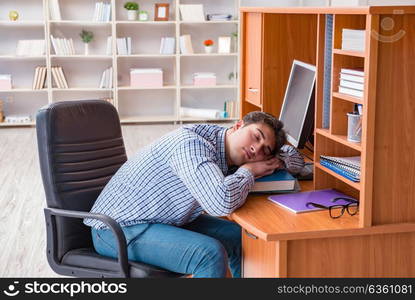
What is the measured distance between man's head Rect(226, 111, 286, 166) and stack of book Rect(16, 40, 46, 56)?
583 centimetres

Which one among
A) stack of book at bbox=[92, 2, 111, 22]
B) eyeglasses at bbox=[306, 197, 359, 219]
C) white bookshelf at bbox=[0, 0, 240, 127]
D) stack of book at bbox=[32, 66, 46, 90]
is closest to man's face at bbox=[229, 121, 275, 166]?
eyeglasses at bbox=[306, 197, 359, 219]

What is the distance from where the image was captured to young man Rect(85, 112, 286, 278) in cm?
222

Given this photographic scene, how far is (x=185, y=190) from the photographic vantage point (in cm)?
234

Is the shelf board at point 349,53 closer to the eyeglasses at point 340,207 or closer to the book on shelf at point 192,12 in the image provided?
the eyeglasses at point 340,207

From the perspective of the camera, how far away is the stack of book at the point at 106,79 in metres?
8.00

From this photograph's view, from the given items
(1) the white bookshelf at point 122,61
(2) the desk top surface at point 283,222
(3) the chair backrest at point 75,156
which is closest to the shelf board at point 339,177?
(2) the desk top surface at point 283,222

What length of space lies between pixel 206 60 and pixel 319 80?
6080 millimetres

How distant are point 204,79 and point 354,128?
19.9 feet

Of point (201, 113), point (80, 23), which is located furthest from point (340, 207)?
point (80, 23)

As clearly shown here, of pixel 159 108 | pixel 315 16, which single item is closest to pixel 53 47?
pixel 159 108

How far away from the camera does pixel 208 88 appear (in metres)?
8.41

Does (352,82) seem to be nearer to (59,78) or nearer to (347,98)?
(347,98)

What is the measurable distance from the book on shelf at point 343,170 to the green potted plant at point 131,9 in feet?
19.1

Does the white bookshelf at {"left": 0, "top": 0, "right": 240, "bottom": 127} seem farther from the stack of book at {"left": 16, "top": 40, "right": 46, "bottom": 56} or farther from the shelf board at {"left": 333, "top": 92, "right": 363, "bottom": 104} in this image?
the shelf board at {"left": 333, "top": 92, "right": 363, "bottom": 104}
